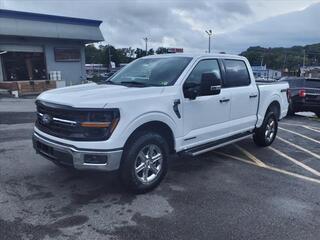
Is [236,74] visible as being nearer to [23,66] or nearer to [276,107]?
[276,107]

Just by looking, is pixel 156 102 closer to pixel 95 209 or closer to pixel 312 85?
pixel 95 209

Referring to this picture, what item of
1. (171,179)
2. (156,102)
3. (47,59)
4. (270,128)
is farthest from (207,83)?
(47,59)

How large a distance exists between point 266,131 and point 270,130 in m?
0.24

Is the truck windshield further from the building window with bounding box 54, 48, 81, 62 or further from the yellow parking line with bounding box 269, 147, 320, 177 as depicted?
the building window with bounding box 54, 48, 81, 62

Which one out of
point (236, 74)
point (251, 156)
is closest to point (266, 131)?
point (251, 156)

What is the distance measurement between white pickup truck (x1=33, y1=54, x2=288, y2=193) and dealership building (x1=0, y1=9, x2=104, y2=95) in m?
19.1

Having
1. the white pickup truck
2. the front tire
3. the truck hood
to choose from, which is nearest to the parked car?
the white pickup truck

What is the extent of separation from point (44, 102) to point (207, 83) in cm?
242

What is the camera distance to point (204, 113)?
5375 millimetres

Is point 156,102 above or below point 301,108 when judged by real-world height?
above

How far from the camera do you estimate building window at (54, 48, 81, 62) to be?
2659 centimetres

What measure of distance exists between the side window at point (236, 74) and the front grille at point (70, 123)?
287 cm

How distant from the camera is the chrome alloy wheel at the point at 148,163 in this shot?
4.53 meters

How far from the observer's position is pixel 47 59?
85.1ft
